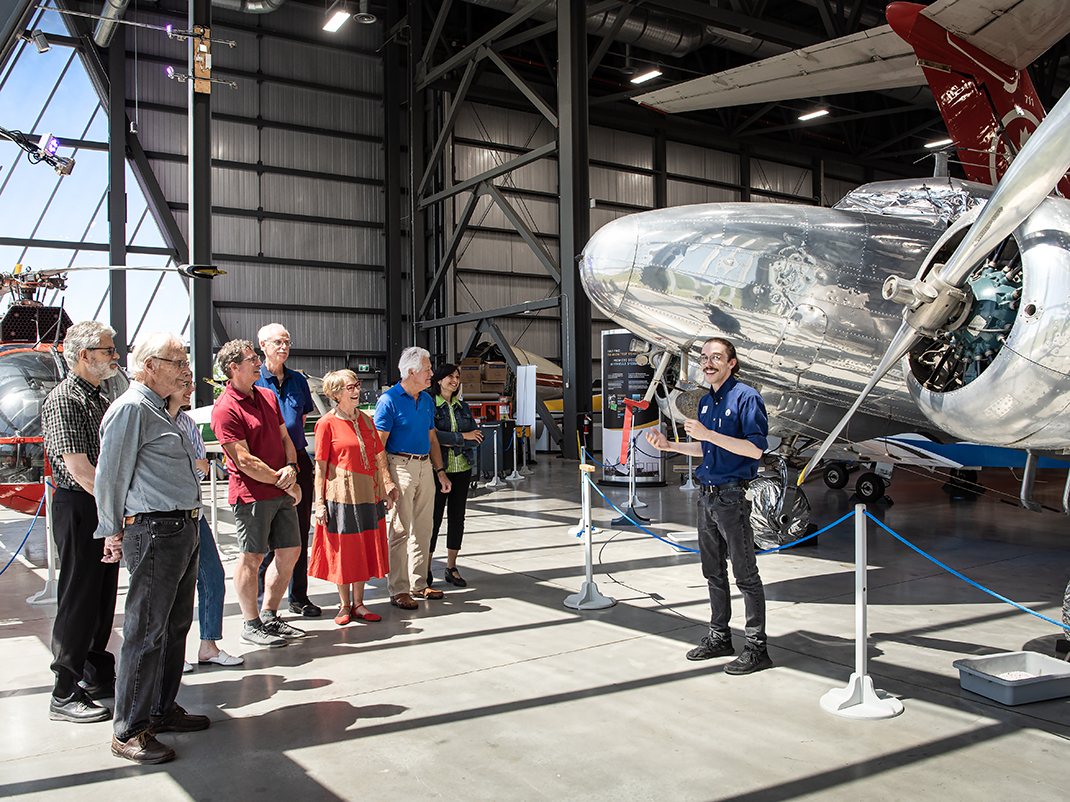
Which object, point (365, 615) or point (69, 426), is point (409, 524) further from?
point (69, 426)

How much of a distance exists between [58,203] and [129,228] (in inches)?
65.6

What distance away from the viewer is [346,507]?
465 centimetres

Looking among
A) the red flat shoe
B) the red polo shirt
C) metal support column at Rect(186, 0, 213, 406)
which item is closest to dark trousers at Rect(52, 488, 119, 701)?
the red polo shirt

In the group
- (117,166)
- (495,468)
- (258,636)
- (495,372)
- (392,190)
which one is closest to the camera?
(258,636)

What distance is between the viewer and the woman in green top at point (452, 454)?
5617 mm

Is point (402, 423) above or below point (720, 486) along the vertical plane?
above

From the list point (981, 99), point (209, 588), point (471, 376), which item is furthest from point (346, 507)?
point (471, 376)

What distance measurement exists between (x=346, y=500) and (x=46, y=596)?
273cm

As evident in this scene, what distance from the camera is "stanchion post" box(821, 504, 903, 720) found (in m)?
3.18

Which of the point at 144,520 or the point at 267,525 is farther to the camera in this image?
the point at 267,525

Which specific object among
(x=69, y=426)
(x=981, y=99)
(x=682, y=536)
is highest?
(x=981, y=99)

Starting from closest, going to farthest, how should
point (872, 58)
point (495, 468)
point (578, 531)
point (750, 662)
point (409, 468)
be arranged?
point (750, 662) → point (409, 468) → point (872, 58) → point (578, 531) → point (495, 468)

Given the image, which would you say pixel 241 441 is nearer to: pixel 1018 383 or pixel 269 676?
pixel 269 676

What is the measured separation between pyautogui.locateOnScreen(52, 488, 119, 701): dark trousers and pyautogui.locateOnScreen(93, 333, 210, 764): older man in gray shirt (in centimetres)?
38
